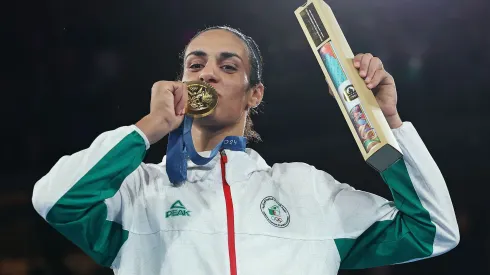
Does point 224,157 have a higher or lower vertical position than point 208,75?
lower

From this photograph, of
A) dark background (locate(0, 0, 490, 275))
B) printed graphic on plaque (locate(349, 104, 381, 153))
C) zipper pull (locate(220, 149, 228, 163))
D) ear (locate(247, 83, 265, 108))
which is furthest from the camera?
dark background (locate(0, 0, 490, 275))

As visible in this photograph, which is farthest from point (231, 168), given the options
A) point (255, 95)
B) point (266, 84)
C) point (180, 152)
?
point (266, 84)

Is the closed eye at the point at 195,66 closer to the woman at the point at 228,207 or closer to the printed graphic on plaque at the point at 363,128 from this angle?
the woman at the point at 228,207

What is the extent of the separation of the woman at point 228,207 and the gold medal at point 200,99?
76mm

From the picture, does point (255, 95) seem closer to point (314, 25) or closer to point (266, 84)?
point (314, 25)

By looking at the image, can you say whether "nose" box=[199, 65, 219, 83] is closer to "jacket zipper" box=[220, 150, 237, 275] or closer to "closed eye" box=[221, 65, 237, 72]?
"closed eye" box=[221, 65, 237, 72]

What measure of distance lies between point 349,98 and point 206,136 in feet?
1.96

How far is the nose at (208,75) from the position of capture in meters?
2.03

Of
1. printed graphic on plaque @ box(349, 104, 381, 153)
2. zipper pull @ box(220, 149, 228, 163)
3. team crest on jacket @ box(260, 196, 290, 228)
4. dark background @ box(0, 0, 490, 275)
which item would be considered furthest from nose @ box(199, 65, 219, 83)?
dark background @ box(0, 0, 490, 275)

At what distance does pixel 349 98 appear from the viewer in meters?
1.66

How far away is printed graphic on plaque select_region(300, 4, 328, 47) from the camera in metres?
1.71

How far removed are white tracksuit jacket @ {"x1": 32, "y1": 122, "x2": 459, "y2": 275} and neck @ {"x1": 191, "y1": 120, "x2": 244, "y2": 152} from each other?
122mm

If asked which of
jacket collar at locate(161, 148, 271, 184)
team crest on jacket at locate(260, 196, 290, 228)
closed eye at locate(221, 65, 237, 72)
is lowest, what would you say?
team crest on jacket at locate(260, 196, 290, 228)
